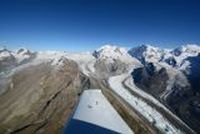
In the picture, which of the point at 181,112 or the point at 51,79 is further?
the point at 181,112

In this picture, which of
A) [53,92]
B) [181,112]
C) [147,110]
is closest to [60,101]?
[53,92]

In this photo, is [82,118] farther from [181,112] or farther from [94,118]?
[181,112]

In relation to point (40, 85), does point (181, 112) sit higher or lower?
lower

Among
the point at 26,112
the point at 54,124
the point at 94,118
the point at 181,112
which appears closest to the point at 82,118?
the point at 94,118

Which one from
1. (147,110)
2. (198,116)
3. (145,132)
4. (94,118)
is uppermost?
(94,118)

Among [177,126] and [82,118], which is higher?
[82,118]

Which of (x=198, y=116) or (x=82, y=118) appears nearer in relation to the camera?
(x=82, y=118)

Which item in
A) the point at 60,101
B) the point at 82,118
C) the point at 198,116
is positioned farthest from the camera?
the point at 198,116

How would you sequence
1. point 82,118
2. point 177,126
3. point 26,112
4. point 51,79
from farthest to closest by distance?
1. point 51,79
2. point 177,126
3. point 26,112
4. point 82,118

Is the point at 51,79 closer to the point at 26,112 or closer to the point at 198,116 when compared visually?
the point at 26,112
